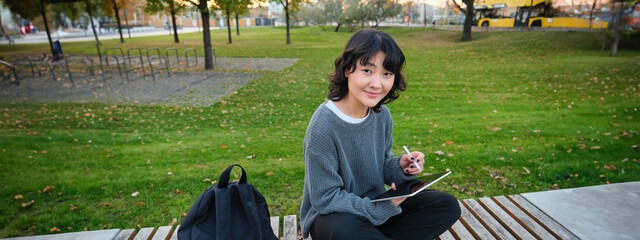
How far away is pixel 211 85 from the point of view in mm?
11766

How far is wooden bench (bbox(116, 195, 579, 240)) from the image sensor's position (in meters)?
2.48

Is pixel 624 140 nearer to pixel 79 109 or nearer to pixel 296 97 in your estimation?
pixel 296 97

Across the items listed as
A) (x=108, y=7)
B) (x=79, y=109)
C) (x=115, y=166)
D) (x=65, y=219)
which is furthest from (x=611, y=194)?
(x=108, y=7)

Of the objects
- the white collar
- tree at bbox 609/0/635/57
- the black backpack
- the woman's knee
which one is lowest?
the woman's knee

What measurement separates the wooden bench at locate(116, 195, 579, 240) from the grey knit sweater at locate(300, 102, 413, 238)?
0.58 m

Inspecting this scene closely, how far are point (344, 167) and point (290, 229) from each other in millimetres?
885

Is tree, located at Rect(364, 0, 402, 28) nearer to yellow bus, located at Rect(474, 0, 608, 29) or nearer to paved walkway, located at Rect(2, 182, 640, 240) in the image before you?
yellow bus, located at Rect(474, 0, 608, 29)

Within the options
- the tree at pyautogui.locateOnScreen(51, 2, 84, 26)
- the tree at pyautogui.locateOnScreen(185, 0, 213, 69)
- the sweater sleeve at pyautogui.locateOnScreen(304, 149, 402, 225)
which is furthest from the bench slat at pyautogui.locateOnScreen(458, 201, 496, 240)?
the tree at pyautogui.locateOnScreen(51, 2, 84, 26)

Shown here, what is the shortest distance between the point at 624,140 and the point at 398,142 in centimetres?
339

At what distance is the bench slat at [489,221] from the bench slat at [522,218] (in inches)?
7.5

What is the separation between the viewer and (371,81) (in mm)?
1975

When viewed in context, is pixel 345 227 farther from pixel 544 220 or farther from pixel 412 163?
pixel 544 220

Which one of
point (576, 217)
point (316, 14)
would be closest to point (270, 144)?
point (576, 217)

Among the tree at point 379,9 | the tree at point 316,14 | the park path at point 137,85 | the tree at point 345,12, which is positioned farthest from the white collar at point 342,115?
the tree at point 316,14
